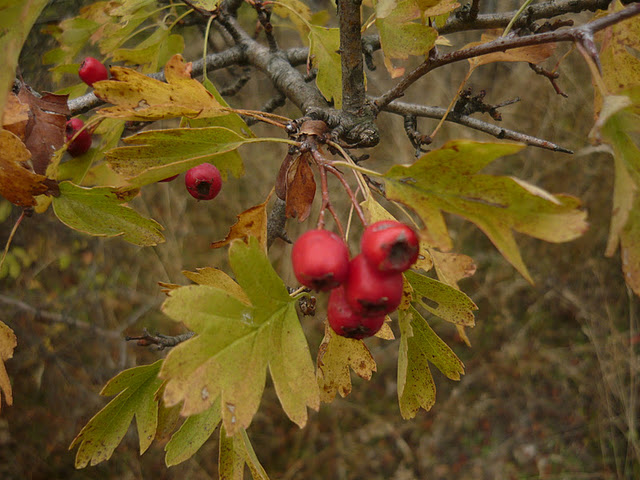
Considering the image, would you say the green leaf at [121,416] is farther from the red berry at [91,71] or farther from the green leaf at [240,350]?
the red berry at [91,71]

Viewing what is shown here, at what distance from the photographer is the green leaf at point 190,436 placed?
0.89m

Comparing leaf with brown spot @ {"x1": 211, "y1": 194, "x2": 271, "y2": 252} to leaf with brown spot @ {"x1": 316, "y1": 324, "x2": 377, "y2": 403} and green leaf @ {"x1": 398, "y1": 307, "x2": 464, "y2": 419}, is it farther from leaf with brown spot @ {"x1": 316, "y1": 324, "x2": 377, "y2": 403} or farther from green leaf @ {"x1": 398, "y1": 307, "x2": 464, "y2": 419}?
green leaf @ {"x1": 398, "y1": 307, "x2": 464, "y2": 419}

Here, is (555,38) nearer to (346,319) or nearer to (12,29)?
(346,319)

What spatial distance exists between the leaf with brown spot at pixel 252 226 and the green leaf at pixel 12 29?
0.44 metres

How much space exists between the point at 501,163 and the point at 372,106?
341 cm

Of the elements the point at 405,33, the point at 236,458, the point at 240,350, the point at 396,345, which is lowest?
the point at 396,345

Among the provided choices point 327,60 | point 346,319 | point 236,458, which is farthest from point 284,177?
point 236,458

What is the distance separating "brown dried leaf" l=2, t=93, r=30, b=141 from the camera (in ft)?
3.05

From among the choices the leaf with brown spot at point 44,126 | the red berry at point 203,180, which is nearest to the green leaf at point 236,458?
the red berry at point 203,180

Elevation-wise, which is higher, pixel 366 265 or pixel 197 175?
pixel 366 265

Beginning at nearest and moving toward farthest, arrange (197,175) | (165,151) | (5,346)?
(165,151) → (5,346) → (197,175)

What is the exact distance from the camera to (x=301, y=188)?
907 mm

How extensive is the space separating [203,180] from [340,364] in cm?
57

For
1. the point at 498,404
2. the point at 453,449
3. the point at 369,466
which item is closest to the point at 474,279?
the point at 498,404
